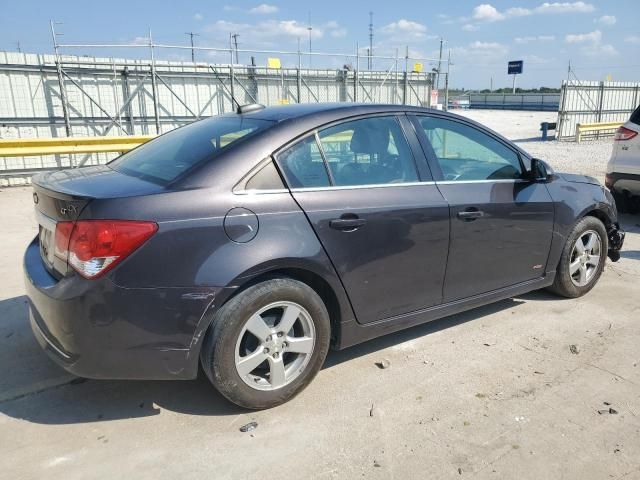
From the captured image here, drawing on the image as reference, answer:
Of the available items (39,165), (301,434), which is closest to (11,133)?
(39,165)

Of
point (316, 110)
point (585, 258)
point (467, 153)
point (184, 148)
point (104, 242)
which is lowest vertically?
point (585, 258)

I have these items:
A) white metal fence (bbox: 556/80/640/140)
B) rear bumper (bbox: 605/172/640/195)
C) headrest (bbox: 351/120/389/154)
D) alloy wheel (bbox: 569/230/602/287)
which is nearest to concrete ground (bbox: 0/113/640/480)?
alloy wheel (bbox: 569/230/602/287)

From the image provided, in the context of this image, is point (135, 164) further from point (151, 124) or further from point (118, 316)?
point (151, 124)

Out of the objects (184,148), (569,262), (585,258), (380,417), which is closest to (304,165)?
(184,148)

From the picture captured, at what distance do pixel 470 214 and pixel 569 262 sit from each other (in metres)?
1.43

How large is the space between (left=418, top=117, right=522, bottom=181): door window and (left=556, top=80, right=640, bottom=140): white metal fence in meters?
20.2

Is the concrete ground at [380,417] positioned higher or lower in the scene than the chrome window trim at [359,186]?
lower

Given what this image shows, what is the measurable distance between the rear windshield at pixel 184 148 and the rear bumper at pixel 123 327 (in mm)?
657

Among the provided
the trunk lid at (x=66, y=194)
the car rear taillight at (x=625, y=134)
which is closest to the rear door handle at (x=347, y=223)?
the trunk lid at (x=66, y=194)

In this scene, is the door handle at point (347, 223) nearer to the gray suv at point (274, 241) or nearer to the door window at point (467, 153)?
the gray suv at point (274, 241)

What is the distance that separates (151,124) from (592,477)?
13412mm

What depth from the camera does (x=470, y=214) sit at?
141 inches

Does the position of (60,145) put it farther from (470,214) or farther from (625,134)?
(625,134)

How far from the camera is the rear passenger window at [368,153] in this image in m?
3.22
